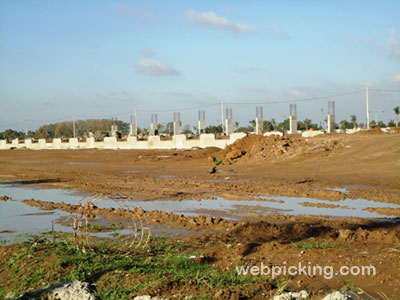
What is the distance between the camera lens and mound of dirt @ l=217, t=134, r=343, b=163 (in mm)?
25844

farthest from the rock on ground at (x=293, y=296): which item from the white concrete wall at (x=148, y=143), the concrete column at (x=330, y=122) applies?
the concrete column at (x=330, y=122)

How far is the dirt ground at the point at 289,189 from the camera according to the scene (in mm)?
7281

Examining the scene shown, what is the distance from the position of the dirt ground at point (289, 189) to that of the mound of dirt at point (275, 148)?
0.06 m

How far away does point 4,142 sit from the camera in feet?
241

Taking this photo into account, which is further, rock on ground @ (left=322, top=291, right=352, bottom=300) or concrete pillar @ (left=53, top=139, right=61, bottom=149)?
concrete pillar @ (left=53, top=139, right=61, bottom=149)

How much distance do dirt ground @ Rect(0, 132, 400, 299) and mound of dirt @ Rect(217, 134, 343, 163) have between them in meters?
0.06

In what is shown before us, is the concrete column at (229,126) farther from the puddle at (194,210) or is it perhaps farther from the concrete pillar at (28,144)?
the concrete pillar at (28,144)

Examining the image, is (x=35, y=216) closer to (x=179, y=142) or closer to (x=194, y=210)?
(x=194, y=210)

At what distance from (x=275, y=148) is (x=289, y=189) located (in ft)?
35.1

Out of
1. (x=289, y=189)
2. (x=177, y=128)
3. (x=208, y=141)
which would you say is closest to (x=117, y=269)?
(x=289, y=189)

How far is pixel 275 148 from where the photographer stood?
2700 centimetres

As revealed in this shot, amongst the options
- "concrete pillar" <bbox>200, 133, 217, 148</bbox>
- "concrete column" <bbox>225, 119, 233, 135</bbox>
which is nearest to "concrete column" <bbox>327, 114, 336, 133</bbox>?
"concrete pillar" <bbox>200, 133, 217, 148</bbox>

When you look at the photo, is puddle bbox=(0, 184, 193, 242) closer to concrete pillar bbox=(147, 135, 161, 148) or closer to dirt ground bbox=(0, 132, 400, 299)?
dirt ground bbox=(0, 132, 400, 299)

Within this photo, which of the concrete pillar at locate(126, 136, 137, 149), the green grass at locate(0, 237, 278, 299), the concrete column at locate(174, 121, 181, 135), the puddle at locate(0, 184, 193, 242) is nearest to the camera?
the green grass at locate(0, 237, 278, 299)
